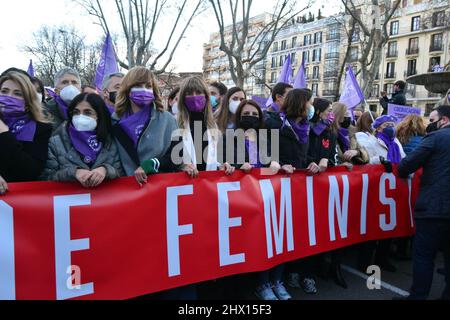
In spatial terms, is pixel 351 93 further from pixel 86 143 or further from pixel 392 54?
pixel 392 54

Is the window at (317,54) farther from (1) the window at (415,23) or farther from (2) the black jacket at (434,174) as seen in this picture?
(2) the black jacket at (434,174)

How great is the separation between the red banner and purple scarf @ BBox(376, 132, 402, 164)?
709 mm

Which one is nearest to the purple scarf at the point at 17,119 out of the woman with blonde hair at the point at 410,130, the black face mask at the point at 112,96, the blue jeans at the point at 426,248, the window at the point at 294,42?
the black face mask at the point at 112,96

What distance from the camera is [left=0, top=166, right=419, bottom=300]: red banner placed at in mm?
2336

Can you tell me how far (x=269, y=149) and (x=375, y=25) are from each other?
12.0 metres

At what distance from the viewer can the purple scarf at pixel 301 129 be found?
142 inches

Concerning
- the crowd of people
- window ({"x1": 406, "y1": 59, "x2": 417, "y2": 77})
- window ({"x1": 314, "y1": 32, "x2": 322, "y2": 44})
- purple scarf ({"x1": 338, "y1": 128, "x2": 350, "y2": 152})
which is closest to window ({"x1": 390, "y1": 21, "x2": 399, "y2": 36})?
window ({"x1": 406, "y1": 59, "x2": 417, "y2": 77})

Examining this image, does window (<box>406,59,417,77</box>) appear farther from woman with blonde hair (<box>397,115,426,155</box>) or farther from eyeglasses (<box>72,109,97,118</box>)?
eyeglasses (<box>72,109,97,118</box>)

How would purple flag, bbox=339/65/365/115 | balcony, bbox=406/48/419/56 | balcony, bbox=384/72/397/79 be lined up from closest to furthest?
purple flag, bbox=339/65/365/115 < balcony, bbox=406/48/419/56 < balcony, bbox=384/72/397/79

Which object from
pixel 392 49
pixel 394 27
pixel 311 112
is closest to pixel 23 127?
pixel 311 112

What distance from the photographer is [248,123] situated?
3.51 meters

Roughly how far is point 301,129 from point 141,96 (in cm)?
159

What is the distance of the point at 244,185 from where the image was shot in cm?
323
